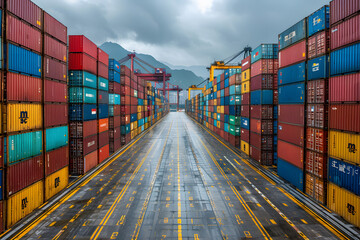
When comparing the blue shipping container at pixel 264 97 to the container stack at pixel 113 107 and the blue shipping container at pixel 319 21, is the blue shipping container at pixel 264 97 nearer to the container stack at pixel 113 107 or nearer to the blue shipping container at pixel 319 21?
the blue shipping container at pixel 319 21

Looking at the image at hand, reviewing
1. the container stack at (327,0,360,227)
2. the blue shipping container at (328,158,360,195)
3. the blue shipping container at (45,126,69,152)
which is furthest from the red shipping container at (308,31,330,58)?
the blue shipping container at (45,126,69,152)

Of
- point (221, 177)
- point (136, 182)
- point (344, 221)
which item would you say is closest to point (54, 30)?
point (136, 182)

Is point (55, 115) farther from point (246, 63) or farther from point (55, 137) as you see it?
point (246, 63)

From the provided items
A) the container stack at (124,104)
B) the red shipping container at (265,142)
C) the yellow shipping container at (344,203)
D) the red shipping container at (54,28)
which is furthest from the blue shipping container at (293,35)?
the container stack at (124,104)

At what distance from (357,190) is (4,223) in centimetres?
2254

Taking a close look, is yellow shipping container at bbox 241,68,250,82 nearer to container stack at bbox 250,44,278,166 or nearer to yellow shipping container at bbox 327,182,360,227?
container stack at bbox 250,44,278,166

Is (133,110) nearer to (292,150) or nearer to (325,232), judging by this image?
(292,150)

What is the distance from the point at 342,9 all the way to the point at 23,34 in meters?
22.7

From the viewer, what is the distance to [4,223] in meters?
11.9

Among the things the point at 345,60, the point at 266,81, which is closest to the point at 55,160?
the point at 345,60

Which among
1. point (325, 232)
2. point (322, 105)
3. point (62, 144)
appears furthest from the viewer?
point (62, 144)

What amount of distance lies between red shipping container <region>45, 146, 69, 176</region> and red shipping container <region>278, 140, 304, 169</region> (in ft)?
74.6

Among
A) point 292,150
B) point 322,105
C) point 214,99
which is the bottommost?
point 292,150

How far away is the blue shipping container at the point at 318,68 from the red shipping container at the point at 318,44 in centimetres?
47
